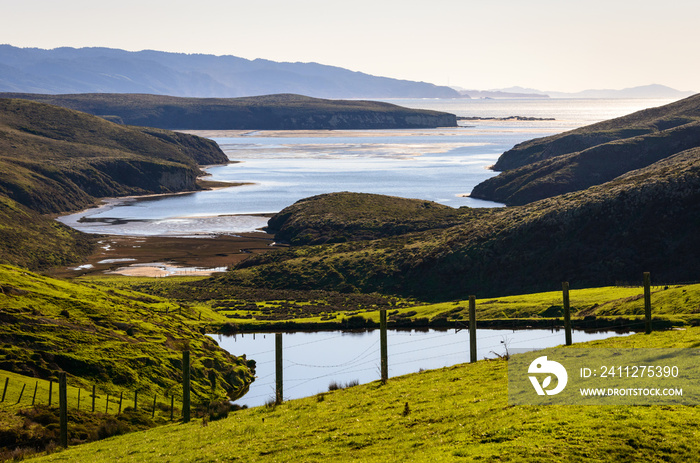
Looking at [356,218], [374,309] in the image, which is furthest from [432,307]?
[356,218]

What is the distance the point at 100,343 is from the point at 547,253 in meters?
61.5

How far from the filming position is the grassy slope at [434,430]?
16.4 m

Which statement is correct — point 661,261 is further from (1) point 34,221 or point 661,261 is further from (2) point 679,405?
(1) point 34,221

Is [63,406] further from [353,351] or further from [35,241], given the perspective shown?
[35,241]

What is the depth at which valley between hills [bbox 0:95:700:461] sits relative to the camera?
18938mm

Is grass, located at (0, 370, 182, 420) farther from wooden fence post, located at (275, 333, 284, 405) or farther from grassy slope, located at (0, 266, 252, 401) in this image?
wooden fence post, located at (275, 333, 284, 405)

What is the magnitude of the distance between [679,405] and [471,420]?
493 centimetres

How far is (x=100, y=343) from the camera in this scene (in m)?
44.8

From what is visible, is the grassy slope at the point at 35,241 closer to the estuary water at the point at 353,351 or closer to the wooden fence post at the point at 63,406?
the estuary water at the point at 353,351

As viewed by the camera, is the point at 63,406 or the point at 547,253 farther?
the point at 547,253

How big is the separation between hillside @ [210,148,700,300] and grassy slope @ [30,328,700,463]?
62.5 meters

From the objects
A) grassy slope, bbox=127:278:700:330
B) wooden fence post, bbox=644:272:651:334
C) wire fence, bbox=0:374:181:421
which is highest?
wooden fence post, bbox=644:272:651:334

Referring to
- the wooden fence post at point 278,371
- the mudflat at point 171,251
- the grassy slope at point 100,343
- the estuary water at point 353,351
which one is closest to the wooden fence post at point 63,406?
the wooden fence post at point 278,371

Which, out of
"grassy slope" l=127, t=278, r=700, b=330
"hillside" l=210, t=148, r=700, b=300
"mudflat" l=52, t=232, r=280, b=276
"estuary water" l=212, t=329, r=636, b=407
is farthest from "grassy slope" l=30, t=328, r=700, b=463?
"mudflat" l=52, t=232, r=280, b=276
